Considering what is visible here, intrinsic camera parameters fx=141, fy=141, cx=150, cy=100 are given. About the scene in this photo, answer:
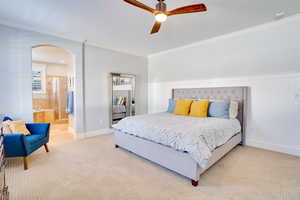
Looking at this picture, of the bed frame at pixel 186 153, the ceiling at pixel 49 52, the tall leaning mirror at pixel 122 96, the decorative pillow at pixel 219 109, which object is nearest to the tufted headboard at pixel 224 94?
the bed frame at pixel 186 153

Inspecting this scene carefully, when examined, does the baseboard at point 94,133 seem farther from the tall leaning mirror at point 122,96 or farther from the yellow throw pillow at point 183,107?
the yellow throw pillow at point 183,107

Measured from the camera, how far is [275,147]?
290cm

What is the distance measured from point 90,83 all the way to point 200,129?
319 centimetres

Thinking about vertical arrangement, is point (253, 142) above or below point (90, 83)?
below

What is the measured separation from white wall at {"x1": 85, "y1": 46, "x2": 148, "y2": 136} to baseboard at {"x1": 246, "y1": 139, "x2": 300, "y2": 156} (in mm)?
3798

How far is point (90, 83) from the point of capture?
396 centimetres

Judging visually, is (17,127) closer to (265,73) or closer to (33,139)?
(33,139)

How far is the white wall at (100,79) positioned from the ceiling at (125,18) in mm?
519

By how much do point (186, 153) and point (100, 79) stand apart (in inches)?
128

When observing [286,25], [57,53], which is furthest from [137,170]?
[57,53]

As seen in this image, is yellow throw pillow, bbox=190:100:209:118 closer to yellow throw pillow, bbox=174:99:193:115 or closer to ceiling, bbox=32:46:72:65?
yellow throw pillow, bbox=174:99:193:115

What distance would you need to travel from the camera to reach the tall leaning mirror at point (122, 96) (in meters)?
4.44

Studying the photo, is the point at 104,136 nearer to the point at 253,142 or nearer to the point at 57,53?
the point at 57,53

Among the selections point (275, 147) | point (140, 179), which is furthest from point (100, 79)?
point (275, 147)
